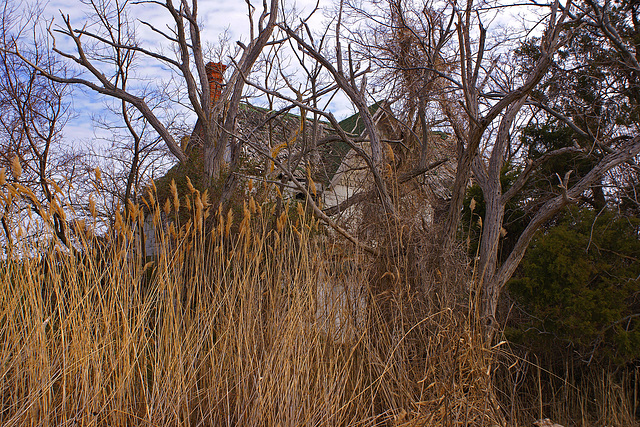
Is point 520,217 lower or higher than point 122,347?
higher

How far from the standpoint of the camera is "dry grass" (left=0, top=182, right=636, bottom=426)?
2.28 meters

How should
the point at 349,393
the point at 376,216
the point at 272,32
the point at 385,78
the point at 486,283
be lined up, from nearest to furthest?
the point at 349,393 < the point at 376,216 < the point at 486,283 < the point at 385,78 < the point at 272,32

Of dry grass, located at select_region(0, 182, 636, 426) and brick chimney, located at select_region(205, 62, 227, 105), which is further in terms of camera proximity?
brick chimney, located at select_region(205, 62, 227, 105)

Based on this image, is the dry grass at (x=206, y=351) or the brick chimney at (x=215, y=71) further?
the brick chimney at (x=215, y=71)

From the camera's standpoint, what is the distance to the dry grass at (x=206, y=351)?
89.8 inches

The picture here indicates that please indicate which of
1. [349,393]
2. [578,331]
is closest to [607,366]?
[578,331]

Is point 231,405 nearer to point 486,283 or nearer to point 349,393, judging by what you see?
point 349,393

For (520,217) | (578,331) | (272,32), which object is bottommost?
(578,331)

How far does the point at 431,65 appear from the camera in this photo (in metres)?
5.28

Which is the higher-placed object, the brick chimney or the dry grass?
the brick chimney

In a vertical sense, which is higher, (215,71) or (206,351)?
(215,71)

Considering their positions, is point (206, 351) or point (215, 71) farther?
point (215, 71)

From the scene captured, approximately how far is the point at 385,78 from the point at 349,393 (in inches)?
168

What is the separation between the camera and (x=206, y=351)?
2.67 m
